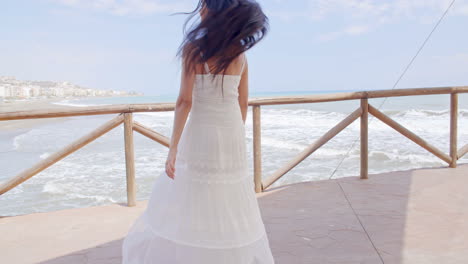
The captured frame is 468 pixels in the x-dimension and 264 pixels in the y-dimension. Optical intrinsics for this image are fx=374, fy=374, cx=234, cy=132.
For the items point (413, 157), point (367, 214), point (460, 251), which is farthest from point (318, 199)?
point (413, 157)

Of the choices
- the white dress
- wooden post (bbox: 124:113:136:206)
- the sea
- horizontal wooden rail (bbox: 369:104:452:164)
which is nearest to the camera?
the white dress

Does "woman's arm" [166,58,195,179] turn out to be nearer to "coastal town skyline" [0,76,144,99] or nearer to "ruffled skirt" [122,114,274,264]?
"ruffled skirt" [122,114,274,264]

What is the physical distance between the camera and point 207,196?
56.5 inches

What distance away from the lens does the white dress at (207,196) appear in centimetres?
142

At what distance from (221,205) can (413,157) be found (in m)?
6.21

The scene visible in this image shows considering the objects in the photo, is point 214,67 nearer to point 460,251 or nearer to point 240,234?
point 240,234

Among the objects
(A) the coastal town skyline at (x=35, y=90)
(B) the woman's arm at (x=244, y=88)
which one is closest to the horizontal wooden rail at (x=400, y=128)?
(B) the woman's arm at (x=244, y=88)

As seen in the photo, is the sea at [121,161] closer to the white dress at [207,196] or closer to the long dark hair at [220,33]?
the white dress at [207,196]

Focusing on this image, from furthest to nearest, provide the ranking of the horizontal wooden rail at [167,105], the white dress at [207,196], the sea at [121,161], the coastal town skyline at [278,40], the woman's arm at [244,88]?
the coastal town skyline at [278,40] → the sea at [121,161] → the horizontal wooden rail at [167,105] → the woman's arm at [244,88] → the white dress at [207,196]

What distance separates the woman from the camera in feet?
4.44

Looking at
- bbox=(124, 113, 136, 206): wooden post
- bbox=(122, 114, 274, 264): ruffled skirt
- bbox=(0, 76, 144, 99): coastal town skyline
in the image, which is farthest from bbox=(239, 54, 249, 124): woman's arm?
bbox=(0, 76, 144, 99): coastal town skyline

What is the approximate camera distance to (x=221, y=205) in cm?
144

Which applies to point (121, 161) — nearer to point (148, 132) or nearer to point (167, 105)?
point (148, 132)

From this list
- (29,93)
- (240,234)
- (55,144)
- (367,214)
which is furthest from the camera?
(29,93)
